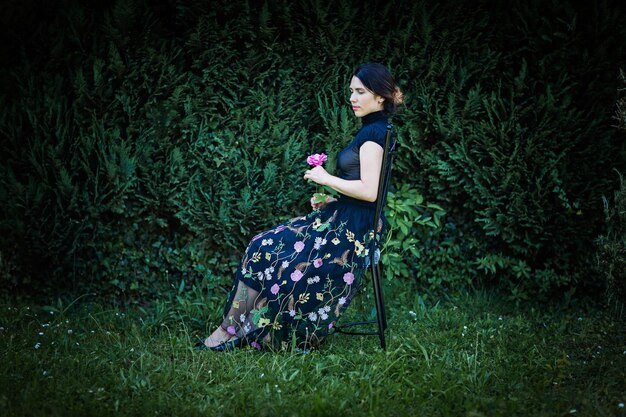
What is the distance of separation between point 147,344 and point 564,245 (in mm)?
3259

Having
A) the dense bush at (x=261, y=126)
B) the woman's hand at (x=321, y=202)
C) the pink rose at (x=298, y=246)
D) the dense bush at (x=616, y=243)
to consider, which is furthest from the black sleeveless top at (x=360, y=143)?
the dense bush at (x=616, y=243)

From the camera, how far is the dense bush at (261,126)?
14.3ft

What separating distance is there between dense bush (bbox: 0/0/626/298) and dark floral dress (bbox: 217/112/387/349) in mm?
859

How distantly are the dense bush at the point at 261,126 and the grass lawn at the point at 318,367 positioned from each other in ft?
1.56

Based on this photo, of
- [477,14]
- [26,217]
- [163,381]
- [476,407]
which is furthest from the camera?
[477,14]

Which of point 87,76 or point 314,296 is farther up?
point 87,76

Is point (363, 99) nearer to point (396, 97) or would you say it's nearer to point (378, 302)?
point (396, 97)

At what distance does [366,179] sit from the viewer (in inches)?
140

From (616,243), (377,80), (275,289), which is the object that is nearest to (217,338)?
(275,289)

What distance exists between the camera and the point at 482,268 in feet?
16.0

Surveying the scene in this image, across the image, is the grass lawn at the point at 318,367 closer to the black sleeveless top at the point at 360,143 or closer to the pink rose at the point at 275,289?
the pink rose at the point at 275,289

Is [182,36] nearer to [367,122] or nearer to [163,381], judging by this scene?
[367,122]

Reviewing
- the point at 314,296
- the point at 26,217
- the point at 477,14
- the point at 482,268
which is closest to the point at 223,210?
the point at 314,296

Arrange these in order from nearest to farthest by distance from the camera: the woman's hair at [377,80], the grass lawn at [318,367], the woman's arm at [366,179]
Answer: the grass lawn at [318,367]
the woman's arm at [366,179]
the woman's hair at [377,80]
